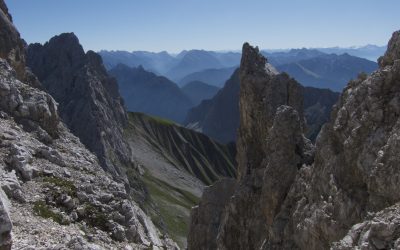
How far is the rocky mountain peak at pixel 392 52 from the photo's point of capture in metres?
31.8

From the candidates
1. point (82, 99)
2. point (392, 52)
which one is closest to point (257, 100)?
point (392, 52)

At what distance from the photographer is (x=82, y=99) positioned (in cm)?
16100

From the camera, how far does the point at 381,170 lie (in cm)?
2511

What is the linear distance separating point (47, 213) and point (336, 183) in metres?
18.7

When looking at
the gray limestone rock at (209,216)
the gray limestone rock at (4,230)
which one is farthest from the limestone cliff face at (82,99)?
the gray limestone rock at (4,230)

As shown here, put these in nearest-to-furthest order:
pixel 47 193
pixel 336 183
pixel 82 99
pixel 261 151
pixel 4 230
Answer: pixel 4 230 → pixel 336 183 → pixel 47 193 → pixel 261 151 → pixel 82 99

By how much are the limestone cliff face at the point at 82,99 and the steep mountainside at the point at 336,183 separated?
299ft

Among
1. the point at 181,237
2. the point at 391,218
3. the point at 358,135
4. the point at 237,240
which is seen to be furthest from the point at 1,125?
the point at 181,237

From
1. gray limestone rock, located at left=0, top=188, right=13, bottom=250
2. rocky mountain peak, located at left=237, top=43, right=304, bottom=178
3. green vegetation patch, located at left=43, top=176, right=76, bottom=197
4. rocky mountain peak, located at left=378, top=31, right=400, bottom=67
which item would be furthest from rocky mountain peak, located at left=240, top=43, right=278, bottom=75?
gray limestone rock, located at left=0, top=188, right=13, bottom=250

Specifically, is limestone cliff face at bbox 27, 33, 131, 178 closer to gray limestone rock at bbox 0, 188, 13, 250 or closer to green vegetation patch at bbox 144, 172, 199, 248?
green vegetation patch at bbox 144, 172, 199, 248

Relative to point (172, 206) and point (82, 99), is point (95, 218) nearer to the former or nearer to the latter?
point (172, 206)

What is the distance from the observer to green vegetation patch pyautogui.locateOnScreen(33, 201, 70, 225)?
30984mm

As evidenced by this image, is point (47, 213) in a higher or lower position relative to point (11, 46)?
lower

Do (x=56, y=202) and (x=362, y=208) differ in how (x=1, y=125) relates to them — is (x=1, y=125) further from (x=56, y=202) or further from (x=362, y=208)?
(x=362, y=208)
